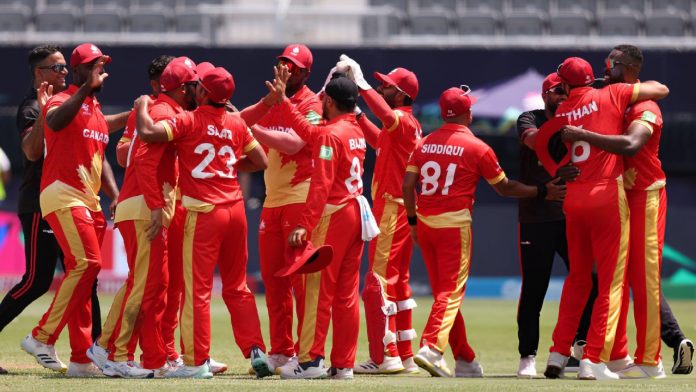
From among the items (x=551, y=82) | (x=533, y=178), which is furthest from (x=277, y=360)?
(x=551, y=82)

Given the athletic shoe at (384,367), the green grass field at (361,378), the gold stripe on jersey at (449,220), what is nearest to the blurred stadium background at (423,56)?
the green grass field at (361,378)

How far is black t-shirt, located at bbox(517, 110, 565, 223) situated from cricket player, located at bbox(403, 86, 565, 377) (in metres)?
0.20

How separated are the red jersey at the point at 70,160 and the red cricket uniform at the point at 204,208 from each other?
2.60ft

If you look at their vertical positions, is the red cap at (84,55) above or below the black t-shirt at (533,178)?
above

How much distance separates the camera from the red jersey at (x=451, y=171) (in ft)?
30.1

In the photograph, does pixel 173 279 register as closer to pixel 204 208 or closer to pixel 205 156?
pixel 204 208

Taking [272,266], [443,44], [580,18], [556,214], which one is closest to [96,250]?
[272,266]

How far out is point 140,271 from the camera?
8.83 metres

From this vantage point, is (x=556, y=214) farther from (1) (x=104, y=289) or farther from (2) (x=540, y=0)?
(2) (x=540, y=0)

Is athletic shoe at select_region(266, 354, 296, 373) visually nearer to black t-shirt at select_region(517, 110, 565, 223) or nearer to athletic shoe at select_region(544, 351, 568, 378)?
athletic shoe at select_region(544, 351, 568, 378)

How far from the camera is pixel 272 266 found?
943cm

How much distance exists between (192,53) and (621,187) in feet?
43.4

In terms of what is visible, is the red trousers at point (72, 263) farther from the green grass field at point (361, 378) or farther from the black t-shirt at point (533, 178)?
the black t-shirt at point (533, 178)

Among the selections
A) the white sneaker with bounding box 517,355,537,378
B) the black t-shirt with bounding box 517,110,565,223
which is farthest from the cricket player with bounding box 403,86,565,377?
the white sneaker with bounding box 517,355,537,378
